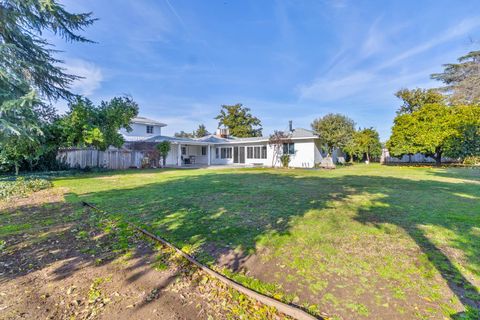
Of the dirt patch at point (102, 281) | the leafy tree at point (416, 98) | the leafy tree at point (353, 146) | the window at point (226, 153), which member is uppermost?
the leafy tree at point (416, 98)

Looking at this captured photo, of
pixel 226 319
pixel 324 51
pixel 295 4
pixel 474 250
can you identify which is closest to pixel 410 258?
pixel 474 250

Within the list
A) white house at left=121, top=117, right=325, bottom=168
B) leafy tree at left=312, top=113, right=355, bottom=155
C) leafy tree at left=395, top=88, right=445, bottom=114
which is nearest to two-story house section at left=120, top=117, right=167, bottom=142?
white house at left=121, top=117, right=325, bottom=168

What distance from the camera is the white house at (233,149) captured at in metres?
20.0

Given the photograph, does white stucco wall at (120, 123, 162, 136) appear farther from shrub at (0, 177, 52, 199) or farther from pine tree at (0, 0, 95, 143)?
shrub at (0, 177, 52, 199)

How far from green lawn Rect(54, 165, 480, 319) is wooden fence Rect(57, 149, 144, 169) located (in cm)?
1079

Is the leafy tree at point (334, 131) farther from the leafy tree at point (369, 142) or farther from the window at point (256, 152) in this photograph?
the window at point (256, 152)

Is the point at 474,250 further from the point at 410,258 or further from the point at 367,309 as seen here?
the point at 367,309

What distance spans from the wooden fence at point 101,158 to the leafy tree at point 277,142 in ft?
36.7

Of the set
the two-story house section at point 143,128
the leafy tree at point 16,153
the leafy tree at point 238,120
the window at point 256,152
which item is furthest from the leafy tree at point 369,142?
the leafy tree at point 16,153

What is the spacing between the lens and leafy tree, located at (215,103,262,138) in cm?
4138

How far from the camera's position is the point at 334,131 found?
2733cm

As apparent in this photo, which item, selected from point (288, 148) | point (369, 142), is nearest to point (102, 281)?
point (288, 148)

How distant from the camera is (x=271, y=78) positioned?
2250cm

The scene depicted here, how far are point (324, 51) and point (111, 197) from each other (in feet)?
56.5
